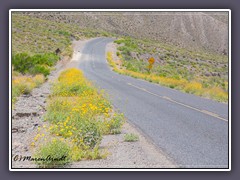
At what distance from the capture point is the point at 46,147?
7723 millimetres

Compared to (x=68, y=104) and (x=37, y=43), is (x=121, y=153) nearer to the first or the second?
(x=68, y=104)

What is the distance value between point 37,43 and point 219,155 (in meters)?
61.0

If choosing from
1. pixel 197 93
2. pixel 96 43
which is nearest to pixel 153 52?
pixel 96 43

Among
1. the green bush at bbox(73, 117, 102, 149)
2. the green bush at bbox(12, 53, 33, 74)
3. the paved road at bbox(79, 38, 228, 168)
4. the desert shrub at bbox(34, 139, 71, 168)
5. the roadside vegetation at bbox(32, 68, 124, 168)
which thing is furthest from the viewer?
the green bush at bbox(12, 53, 33, 74)

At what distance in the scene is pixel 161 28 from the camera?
125250 millimetres

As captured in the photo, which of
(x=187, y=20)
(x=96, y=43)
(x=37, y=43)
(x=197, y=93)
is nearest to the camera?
(x=197, y=93)

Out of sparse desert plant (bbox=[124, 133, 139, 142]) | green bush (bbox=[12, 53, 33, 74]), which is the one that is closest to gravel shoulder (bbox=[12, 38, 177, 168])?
sparse desert plant (bbox=[124, 133, 139, 142])

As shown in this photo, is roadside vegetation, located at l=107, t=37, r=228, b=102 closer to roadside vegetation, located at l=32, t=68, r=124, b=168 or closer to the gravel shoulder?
the gravel shoulder

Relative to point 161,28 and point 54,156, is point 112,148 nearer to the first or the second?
point 54,156

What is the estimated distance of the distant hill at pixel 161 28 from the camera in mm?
118100

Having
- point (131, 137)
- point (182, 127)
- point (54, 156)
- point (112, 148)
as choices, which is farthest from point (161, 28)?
point (54, 156)

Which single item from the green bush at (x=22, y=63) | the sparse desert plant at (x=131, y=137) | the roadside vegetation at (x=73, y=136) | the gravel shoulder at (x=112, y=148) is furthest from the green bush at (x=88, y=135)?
the green bush at (x=22, y=63)

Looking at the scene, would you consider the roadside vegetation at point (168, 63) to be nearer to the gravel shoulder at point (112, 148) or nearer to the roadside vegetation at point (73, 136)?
the gravel shoulder at point (112, 148)

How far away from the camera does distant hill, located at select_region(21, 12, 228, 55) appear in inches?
4650
